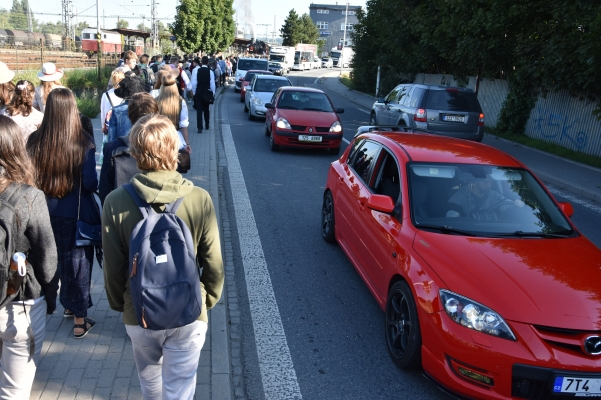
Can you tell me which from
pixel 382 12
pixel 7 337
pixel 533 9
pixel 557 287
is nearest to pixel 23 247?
pixel 7 337

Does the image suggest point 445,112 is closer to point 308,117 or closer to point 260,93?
point 308,117

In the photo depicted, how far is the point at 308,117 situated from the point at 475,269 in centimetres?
977

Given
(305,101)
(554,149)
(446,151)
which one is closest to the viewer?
(446,151)

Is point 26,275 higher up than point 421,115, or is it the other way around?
point 421,115

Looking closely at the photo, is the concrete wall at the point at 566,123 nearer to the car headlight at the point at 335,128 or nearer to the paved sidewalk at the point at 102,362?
the car headlight at the point at 335,128

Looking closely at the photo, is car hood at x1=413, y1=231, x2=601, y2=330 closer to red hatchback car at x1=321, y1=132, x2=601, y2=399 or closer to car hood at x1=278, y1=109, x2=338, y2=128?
red hatchback car at x1=321, y1=132, x2=601, y2=399

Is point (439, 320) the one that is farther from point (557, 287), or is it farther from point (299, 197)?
point (299, 197)

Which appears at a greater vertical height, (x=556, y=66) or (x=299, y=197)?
(x=556, y=66)

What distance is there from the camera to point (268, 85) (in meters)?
20.6

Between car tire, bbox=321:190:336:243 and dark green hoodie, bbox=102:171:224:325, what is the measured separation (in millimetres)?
3852

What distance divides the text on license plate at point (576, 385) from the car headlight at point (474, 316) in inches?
13.6

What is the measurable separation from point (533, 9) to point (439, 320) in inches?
636

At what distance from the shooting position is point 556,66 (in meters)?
15.5

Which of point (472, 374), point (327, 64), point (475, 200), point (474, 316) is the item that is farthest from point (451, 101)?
point (327, 64)
